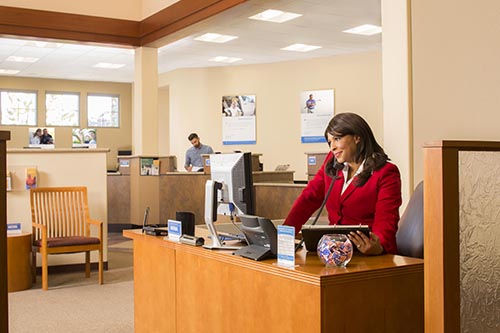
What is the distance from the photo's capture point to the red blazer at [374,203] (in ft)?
10.1

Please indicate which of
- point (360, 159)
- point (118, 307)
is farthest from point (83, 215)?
point (360, 159)

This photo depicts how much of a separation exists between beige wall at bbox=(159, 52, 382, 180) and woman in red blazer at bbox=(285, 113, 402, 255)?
10.1 metres

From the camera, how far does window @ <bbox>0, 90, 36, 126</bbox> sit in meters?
17.0

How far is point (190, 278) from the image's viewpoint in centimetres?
331

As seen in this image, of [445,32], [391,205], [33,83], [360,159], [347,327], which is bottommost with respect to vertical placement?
[347,327]

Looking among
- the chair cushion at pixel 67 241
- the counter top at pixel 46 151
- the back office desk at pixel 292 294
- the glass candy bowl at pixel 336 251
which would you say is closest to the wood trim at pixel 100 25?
the counter top at pixel 46 151

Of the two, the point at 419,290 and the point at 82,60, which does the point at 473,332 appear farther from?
the point at 82,60

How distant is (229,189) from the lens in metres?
3.40

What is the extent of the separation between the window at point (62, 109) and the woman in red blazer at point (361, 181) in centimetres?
1530

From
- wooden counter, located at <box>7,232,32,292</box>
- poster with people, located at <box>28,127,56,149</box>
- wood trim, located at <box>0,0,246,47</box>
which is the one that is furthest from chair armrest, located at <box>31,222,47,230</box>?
poster with people, located at <box>28,127,56,149</box>

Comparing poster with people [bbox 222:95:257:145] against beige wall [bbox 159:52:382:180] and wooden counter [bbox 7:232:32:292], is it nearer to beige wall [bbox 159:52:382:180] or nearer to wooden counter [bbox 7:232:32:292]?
beige wall [bbox 159:52:382:180]

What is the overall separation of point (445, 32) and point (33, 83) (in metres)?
14.6

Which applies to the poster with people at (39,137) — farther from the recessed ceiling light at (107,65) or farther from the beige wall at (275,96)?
the beige wall at (275,96)

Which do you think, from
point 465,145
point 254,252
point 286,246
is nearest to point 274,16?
point 254,252
